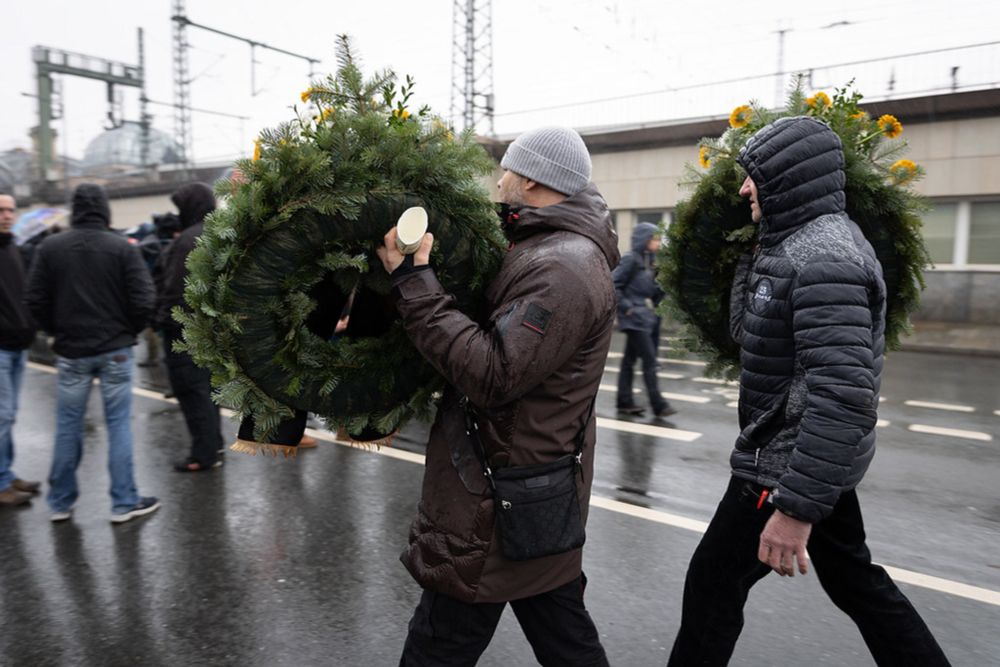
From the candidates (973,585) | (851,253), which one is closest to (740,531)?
(851,253)

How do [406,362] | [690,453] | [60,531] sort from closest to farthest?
[406,362] < [60,531] < [690,453]

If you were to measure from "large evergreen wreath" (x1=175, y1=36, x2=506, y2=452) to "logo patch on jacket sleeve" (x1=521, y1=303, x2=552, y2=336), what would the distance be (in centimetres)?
29

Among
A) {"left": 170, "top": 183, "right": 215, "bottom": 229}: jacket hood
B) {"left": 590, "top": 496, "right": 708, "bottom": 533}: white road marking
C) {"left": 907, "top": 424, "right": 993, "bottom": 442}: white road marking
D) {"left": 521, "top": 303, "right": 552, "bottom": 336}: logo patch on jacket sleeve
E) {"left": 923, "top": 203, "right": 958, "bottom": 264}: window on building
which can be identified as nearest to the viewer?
{"left": 521, "top": 303, "right": 552, "bottom": 336}: logo patch on jacket sleeve

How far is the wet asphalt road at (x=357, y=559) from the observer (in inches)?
126

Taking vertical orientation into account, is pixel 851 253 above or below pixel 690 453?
above

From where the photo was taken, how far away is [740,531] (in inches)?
94.0

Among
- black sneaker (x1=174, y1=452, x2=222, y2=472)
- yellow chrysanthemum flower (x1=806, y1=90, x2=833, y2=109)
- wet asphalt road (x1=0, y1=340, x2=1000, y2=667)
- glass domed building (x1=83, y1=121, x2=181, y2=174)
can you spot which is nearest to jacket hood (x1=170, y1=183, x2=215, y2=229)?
black sneaker (x1=174, y1=452, x2=222, y2=472)

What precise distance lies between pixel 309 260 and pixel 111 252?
10.9 ft

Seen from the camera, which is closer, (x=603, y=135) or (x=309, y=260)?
(x=309, y=260)

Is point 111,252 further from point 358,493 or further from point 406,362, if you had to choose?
point 406,362

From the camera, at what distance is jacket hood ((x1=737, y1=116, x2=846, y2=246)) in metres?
2.20

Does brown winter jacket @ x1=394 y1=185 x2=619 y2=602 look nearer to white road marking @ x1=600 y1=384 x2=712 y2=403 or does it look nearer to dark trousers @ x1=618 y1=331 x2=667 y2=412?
dark trousers @ x1=618 y1=331 x2=667 y2=412

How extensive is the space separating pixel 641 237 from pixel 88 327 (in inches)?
202

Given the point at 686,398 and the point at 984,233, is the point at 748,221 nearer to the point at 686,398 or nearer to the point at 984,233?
the point at 686,398
